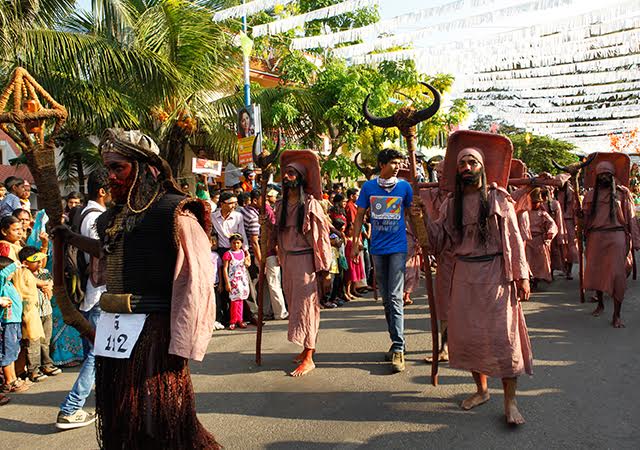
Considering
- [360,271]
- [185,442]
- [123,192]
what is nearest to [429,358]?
[185,442]

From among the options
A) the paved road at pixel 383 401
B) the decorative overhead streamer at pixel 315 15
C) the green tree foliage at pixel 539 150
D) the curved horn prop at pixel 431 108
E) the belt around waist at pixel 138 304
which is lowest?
the paved road at pixel 383 401

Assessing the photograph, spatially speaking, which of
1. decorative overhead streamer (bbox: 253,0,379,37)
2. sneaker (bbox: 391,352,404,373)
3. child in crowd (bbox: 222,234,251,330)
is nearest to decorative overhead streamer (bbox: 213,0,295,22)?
decorative overhead streamer (bbox: 253,0,379,37)

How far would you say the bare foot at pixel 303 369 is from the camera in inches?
235

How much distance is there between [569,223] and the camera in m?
12.6

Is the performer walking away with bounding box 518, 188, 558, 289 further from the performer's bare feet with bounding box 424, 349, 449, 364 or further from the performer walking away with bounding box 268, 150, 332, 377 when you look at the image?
the performer walking away with bounding box 268, 150, 332, 377

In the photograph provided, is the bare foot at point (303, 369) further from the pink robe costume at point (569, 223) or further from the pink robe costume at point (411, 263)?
the pink robe costume at point (569, 223)

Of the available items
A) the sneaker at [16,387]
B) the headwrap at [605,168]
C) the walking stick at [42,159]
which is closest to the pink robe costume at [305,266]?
the sneaker at [16,387]

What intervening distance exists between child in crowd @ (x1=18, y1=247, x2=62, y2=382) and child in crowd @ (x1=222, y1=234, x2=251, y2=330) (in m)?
2.66

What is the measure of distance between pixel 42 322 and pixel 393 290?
3.85m

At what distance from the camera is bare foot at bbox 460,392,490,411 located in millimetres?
4816

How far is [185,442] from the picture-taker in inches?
129

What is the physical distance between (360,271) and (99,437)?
27.2ft

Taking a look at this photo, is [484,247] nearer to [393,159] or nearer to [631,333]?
[393,159]

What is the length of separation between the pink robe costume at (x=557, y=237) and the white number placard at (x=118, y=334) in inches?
384
